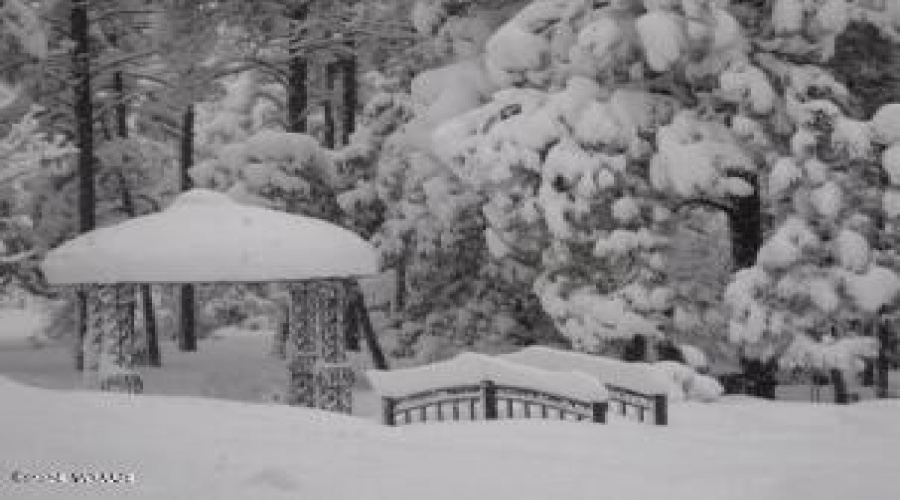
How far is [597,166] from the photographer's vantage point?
16.3m

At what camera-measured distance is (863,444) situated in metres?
11.2

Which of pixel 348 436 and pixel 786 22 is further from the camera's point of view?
pixel 786 22

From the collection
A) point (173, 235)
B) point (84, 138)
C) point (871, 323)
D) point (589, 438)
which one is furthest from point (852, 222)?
point (84, 138)

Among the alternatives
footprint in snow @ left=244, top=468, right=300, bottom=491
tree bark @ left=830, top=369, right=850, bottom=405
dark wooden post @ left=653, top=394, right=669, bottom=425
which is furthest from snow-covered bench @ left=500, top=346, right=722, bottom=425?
footprint in snow @ left=244, top=468, right=300, bottom=491

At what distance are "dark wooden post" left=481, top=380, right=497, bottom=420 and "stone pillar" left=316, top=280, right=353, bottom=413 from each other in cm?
519

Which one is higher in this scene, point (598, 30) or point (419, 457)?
point (598, 30)

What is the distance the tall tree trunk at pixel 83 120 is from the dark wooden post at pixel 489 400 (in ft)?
42.1

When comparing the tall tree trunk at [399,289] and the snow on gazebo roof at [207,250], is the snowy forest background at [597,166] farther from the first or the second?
the snow on gazebo roof at [207,250]

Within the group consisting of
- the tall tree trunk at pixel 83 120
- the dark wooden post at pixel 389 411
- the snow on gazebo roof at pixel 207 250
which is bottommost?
the dark wooden post at pixel 389 411

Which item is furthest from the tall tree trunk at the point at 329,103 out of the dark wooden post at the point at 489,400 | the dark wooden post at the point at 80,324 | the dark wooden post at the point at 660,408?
the dark wooden post at the point at 660,408

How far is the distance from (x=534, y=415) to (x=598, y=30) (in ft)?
19.1

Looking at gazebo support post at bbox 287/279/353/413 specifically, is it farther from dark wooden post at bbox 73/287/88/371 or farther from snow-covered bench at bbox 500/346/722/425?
dark wooden post at bbox 73/287/88/371

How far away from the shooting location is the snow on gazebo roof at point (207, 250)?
15.1m

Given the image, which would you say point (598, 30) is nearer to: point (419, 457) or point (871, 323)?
point (871, 323)
